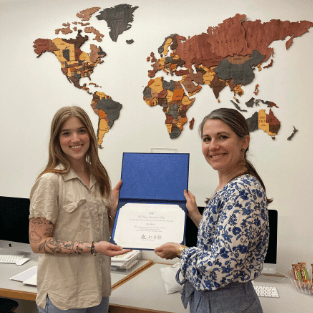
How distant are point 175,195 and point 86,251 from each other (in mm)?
507

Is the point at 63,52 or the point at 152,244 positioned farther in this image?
the point at 63,52

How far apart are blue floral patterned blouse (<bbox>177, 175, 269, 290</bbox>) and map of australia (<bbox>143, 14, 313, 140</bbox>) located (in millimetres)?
1210

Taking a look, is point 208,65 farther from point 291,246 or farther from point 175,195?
point 291,246

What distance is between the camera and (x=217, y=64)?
2.24m

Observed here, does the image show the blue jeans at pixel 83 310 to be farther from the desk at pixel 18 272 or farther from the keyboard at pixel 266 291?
the keyboard at pixel 266 291

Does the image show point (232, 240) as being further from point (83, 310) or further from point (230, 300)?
point (83, 310)

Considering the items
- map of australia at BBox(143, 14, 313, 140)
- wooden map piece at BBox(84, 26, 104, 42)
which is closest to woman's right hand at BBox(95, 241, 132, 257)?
map of australia at BBox(143, 14, 313, 140)

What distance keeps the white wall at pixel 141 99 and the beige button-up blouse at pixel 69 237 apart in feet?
3.46

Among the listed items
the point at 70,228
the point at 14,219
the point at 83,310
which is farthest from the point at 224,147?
the point at 14,219

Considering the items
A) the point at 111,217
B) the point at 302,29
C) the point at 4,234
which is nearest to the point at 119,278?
the point at 111,217

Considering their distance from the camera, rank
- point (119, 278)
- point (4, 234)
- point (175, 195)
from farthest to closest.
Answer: point (4, 234) → point (119, 278) → point (175, 195)

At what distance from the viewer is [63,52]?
2.58m

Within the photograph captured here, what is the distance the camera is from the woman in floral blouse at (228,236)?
3.40 feet

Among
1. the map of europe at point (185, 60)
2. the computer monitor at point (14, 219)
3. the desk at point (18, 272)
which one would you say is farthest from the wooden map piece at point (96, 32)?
the desk at point (18, 272)
